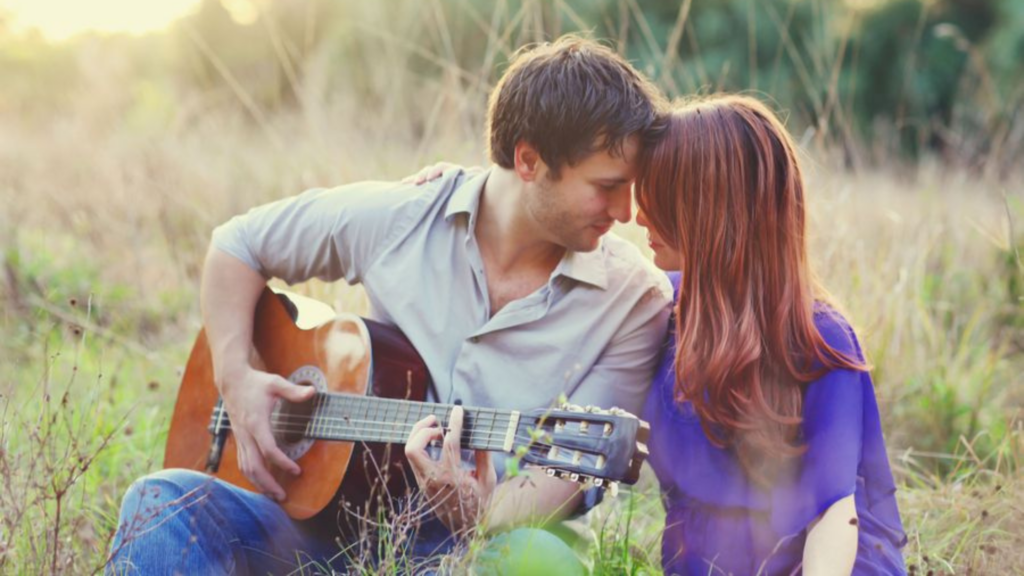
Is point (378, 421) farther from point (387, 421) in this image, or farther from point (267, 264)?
point (267, 264)

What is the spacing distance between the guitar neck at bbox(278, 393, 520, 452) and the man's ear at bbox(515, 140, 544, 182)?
657 mm

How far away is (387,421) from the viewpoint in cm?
252

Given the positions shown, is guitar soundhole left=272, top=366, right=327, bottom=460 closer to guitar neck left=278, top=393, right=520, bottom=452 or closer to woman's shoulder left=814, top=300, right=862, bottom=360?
guitar neck left=278, top=393, right=520, bottom=452

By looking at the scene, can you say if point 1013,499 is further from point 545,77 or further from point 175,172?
point 175,172

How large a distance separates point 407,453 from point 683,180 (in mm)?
833

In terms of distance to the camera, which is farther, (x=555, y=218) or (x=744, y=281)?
(x=555, y=218)

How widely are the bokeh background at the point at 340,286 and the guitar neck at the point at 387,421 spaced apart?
15.4 inches

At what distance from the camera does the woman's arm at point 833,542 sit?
7.09ft

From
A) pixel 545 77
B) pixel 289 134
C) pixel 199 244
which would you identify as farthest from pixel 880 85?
pixel 545 77

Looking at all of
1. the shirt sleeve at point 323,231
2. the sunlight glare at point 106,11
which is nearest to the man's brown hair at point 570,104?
the shirt sleeve at point 323,231

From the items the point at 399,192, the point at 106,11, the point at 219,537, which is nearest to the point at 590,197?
the point at 399,192

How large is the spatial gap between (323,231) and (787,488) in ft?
4.44

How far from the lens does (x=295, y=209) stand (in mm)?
2932

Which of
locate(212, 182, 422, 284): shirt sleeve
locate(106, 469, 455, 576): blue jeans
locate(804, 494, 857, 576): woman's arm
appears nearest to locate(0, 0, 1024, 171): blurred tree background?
locate(212, 182, 422, 284): shirt sleeve
